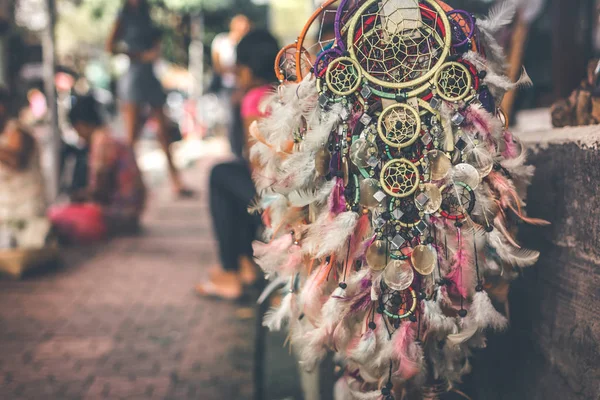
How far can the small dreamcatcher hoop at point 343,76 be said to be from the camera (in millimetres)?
1662

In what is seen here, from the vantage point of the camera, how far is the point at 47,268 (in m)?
4.43

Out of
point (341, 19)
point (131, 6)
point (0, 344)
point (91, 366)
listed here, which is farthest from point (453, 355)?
point (131, 6)

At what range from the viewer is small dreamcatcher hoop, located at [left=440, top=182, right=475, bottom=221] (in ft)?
5.41

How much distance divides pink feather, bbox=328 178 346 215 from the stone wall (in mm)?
745

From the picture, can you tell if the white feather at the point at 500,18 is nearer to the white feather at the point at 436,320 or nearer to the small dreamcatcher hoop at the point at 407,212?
the small dreamcatcher hoop at the point at 407,212

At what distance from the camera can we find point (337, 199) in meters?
1.72

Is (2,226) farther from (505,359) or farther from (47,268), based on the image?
(505,359)


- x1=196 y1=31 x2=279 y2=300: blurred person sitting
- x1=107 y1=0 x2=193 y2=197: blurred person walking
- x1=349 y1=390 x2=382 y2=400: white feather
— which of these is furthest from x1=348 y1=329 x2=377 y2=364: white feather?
x1=107 y1=0 x2=193 y2=197: blurred person walking

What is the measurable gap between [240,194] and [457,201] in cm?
209

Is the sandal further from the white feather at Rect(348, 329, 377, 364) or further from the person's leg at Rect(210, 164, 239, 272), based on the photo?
the white feather at Rect(348, 329, 377, 364)

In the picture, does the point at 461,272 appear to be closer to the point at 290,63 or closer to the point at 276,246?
the point at 276,246

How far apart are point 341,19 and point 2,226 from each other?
3.41 meters

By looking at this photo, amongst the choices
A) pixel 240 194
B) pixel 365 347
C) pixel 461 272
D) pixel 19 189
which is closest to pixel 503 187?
pixel 461 272

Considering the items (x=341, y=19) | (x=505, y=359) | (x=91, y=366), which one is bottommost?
(x=91, y=366)
